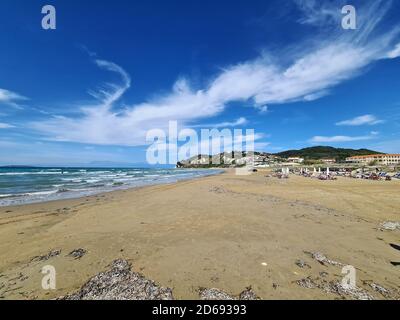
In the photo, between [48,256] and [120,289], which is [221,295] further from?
[48,256]

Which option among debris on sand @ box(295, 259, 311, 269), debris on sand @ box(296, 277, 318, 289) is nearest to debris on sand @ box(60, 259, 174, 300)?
debris on sand @ box(296, 277, 318, 289)

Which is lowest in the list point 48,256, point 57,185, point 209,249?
point 57,185

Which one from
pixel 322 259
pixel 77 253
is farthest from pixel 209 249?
pixel 77 253

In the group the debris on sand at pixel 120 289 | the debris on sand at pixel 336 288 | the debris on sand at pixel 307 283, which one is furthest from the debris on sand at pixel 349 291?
the debris on sand at pixel 120 289

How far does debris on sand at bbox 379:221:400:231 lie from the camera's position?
8055mm

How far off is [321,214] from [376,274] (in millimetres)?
5709

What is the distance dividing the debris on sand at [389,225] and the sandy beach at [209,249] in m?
0.23

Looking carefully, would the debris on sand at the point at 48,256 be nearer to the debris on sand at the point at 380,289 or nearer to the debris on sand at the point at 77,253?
the debris on sand at the point at 77,253

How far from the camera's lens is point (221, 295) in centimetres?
391

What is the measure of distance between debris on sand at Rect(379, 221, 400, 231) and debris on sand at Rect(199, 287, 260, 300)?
23.2ft

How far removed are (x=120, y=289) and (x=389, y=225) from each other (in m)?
9.69

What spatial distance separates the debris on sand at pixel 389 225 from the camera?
8055mm

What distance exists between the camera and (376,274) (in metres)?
4.69
